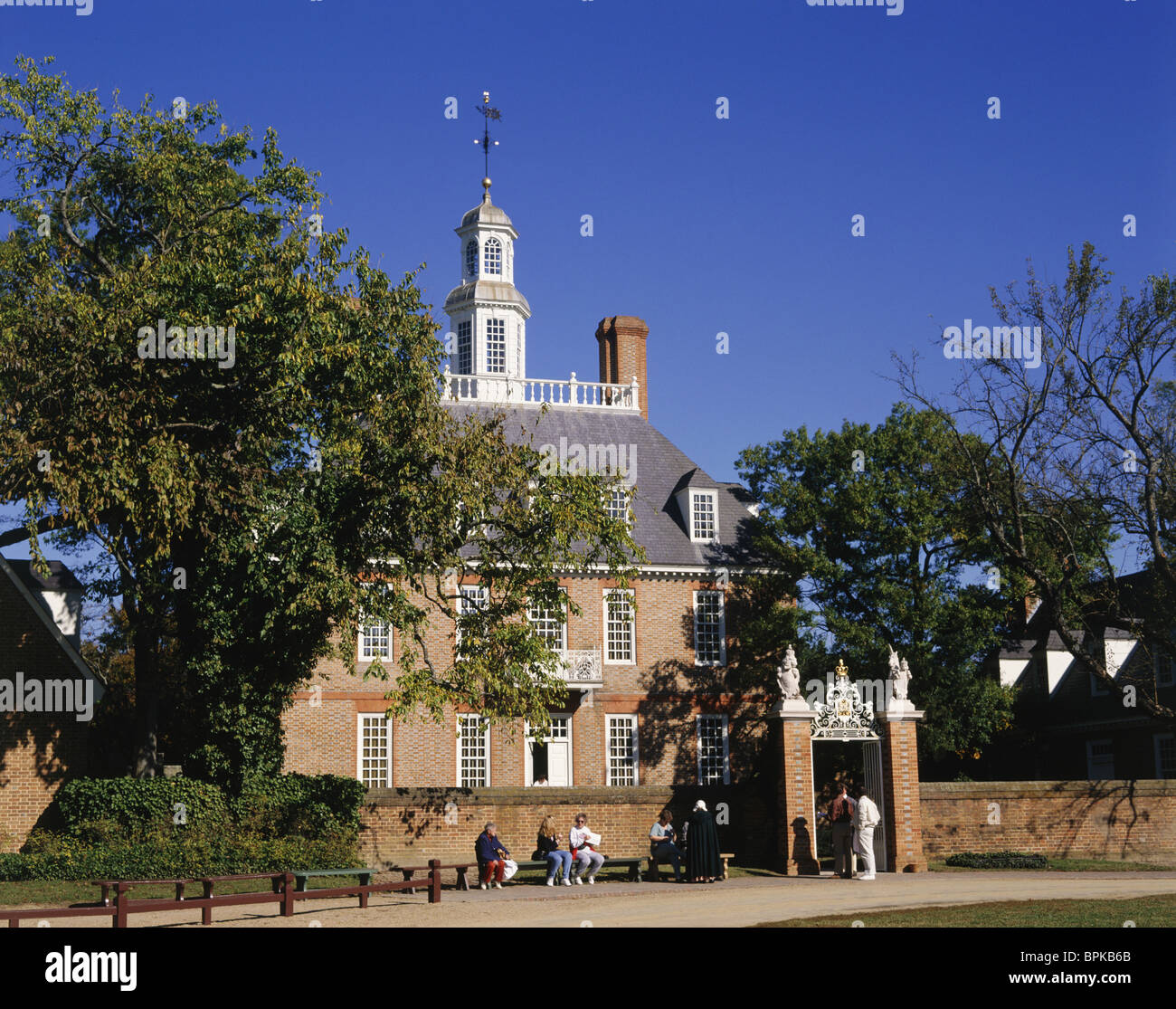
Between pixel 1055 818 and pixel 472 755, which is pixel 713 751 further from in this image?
pixel 1055 818

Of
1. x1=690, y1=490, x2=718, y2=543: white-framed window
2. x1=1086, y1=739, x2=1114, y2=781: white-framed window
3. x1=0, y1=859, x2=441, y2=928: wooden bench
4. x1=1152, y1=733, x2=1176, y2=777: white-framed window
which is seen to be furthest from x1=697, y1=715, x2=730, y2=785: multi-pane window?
x1=0, y1=859, x2=441, y2=928: wooden bench

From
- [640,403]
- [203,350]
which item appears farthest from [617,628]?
[203,350]

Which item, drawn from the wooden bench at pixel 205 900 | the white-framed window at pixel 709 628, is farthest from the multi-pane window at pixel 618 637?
the wooden bench at pixel 205 900

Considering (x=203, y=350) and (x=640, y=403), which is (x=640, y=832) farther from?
(x=640, y=403)

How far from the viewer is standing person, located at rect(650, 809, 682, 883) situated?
888 inches

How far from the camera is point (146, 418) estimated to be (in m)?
22.0

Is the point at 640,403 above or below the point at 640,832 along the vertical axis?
above

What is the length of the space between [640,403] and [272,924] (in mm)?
29561

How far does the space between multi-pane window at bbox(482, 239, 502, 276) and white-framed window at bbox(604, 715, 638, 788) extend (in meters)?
22.1

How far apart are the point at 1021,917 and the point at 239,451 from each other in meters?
16.4

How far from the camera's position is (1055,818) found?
27.3m

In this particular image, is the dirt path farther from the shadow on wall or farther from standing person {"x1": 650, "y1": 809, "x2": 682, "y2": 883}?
the shadow on wall

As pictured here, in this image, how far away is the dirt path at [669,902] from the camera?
A: 52.8 feet

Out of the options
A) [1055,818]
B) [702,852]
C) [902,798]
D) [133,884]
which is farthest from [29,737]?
[1055,818]
